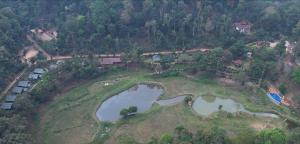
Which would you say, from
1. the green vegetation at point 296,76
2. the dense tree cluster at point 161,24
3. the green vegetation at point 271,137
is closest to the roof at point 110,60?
the dense tree cluster at point 161,24

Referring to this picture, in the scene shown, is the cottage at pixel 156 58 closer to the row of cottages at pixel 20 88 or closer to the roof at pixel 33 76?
the row of cottages at pixel 20 88

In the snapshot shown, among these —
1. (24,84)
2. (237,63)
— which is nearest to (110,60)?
(24,84)

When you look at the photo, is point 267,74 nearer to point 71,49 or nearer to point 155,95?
point 155,95

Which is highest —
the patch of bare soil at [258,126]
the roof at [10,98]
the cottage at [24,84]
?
the cottage at [24,84]

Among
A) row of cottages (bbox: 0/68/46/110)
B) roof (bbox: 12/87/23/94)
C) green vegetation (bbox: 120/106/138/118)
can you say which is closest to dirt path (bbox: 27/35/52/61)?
row of cottages (bbox: 0/68/46/110)

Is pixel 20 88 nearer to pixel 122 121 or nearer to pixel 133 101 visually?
pixel 122 121

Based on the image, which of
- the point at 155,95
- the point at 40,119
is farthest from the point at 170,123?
the point at 40,119
